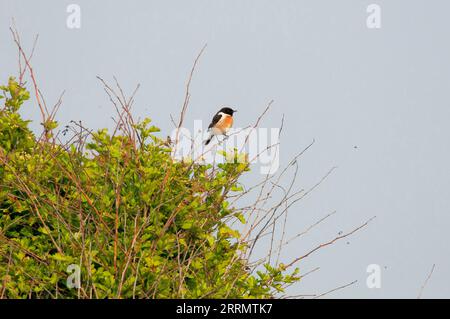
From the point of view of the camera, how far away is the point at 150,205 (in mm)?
6562

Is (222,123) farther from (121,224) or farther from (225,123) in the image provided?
(121,224)

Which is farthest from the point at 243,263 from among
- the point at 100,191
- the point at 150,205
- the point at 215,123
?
the point at 215,123

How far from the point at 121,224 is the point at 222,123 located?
27.5ft

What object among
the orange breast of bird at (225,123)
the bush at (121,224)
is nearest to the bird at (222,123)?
the orange breast of bird at (225,123)

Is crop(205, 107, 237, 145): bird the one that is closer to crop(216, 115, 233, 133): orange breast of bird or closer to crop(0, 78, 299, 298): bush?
crop(216, 115, 233, 133): orange breast of bird

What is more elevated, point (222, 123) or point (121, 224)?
point (222, 123)

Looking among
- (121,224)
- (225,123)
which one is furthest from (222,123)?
(121,224)

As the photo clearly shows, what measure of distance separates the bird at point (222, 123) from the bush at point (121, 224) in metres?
7.21

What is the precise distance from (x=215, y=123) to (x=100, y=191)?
8.22 m

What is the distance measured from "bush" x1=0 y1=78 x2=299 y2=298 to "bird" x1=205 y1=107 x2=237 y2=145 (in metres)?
7.21

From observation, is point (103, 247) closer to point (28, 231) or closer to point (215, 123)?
point (28, 231)

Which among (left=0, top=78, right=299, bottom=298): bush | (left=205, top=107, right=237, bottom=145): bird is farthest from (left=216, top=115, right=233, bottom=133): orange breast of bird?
(left=0, top=78, right=299, bottom=298): bush

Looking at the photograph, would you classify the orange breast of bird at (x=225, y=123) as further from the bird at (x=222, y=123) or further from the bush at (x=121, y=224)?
the bush at (x=121, y=224)

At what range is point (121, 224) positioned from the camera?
6.51 m
